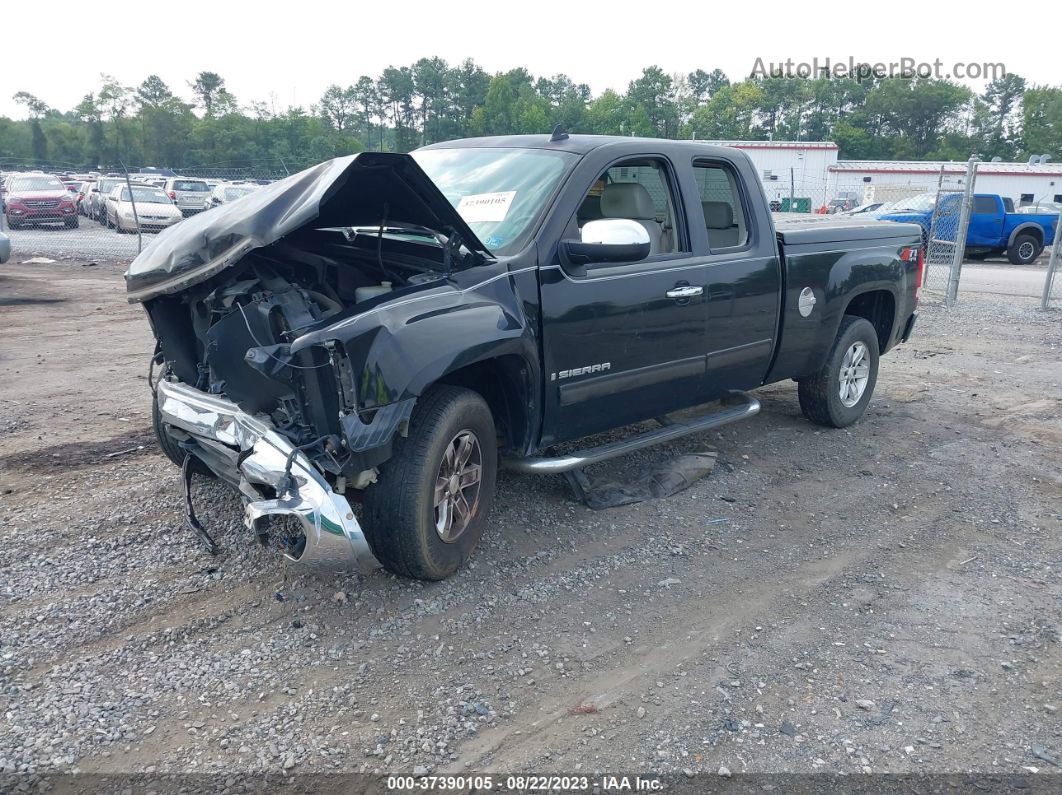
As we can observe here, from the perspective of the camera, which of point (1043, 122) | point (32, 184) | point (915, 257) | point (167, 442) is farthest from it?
point (1043, 122)

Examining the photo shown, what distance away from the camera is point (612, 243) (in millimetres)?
4008

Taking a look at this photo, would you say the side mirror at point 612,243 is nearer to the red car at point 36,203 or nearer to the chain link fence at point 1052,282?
the chain link fence at point 1052,282

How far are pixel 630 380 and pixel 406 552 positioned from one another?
5.24 ft

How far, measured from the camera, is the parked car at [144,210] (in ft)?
67.7

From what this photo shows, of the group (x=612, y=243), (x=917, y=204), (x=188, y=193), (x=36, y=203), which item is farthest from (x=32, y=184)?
(x=612, y=243)

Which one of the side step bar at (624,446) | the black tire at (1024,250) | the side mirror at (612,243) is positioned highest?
the side mirror at (612,243)

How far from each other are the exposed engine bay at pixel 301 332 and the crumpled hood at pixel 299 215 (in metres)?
0.15

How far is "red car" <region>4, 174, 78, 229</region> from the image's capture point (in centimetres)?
2230

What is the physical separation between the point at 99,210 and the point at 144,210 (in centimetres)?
539

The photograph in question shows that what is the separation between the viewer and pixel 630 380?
14.9ft

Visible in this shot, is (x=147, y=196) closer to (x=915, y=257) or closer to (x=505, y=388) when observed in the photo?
(x=915, y=257)

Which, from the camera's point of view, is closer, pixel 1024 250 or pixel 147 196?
pixel 1024 250

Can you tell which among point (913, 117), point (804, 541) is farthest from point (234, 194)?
point (913, 117)

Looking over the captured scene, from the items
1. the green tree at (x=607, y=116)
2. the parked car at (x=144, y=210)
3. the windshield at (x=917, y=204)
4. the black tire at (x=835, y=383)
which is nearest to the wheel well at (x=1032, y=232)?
the windshield at (x=917, y=204)
